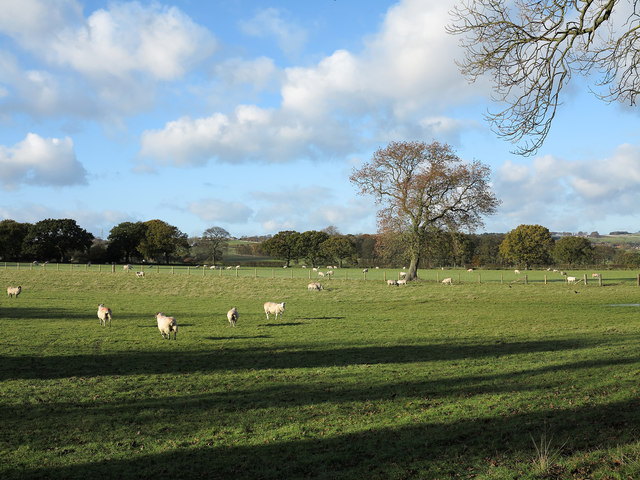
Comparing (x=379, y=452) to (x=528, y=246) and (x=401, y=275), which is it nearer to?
(x=401, y=275)

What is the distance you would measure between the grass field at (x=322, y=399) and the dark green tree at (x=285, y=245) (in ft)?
352

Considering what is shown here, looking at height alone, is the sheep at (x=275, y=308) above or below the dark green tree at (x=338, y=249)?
below

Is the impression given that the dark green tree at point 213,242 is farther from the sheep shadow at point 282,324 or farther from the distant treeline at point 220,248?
the sheep shadow at point 282,324

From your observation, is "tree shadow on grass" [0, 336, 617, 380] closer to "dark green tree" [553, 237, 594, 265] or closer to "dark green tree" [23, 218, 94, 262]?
"dark green tree" [23, 218, 94, 262]

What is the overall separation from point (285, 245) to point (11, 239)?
68.1 m

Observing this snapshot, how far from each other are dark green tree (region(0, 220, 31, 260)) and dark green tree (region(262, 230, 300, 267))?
62566 millimetres

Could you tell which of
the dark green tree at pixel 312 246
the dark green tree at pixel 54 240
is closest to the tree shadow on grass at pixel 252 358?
the dark green tree at pixel 312 246

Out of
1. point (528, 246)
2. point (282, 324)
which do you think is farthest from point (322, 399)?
point (528, 246)

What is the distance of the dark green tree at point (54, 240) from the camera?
113000 mm

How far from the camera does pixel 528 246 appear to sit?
118 m

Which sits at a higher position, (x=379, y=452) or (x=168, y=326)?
(x=168, y=326)

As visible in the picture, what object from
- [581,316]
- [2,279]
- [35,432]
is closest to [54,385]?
[35,432]

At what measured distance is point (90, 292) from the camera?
4691cm

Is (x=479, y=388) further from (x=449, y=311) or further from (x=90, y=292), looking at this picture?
(x=90, y=292)
